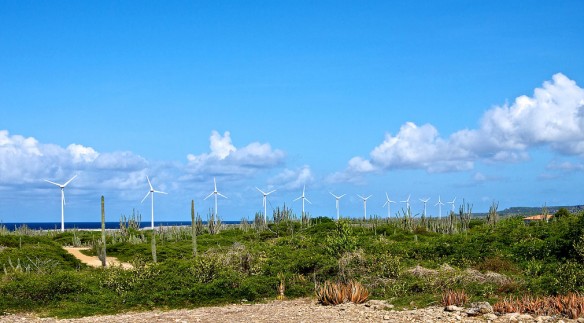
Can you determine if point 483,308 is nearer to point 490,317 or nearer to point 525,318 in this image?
point 490,317

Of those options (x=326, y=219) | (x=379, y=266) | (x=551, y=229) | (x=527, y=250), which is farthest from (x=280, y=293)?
(x=326, y=219)

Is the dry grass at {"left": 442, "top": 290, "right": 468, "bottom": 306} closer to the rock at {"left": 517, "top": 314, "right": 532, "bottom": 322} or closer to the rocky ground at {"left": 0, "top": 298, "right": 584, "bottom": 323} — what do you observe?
the rocky ground at {"left": 0, "top": 298, "right": 584, "bottom": 323}

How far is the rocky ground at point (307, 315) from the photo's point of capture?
17547 mm

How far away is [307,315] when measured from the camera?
1891cm

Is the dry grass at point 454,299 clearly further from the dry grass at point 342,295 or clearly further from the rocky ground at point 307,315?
the dry grass at point 342,295

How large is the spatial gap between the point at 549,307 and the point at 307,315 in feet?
21.6

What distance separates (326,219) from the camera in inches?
2452

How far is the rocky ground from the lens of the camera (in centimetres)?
1755

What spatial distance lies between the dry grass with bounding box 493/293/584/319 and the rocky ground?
45 cm

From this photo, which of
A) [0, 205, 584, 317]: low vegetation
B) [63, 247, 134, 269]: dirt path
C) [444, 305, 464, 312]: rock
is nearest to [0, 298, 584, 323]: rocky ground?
[444, 305, 464, 312]: rock

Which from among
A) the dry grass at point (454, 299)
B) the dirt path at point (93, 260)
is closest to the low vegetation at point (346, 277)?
the dry grass at point (454, 299)

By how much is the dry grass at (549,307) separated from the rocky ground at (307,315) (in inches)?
17.8

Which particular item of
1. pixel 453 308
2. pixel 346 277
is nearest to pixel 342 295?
pixel 453 308

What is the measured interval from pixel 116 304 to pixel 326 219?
40.3m
